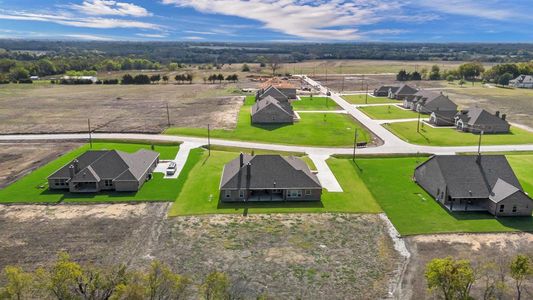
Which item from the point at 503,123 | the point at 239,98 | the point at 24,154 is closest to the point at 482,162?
the point at 503,123

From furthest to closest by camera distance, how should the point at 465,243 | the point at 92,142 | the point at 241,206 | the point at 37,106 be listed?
the point at 37,106 → the point at 92,142 → the point at 241,206 → the point at 465,243

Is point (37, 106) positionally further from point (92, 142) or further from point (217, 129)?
point (217, 129)

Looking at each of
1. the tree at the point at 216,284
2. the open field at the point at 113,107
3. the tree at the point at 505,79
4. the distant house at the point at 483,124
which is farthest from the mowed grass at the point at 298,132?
the tree at the point at 505,79

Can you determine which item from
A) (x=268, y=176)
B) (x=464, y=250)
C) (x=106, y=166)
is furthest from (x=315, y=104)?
(x=464, y=250)

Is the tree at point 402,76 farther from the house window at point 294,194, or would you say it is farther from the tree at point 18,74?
the tree at point 18,74

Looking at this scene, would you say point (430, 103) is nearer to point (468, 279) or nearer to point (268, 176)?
point (268, 176)

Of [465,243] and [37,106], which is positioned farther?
[37,106]

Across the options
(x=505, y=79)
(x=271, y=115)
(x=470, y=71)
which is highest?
(x=470, y=71)

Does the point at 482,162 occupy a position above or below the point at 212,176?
above
